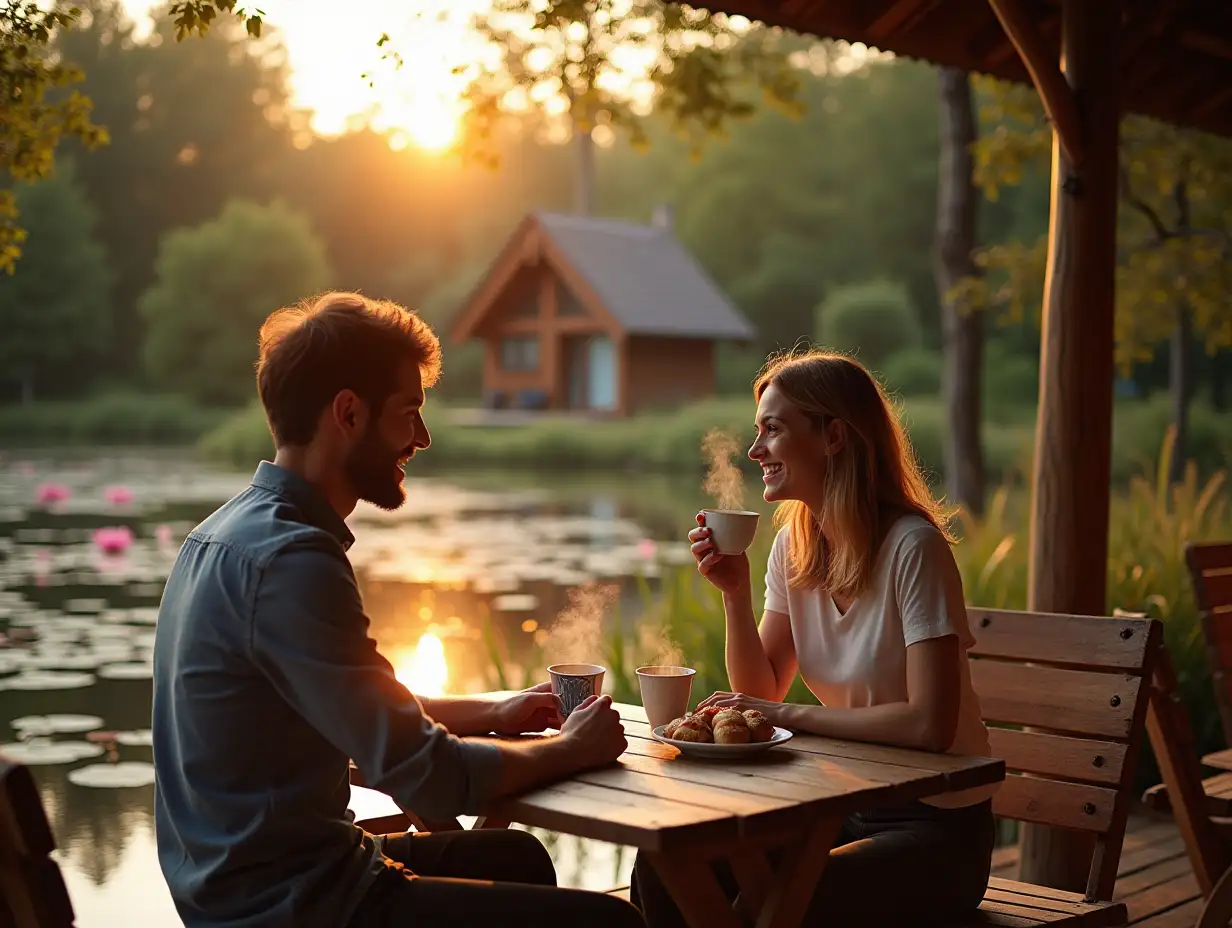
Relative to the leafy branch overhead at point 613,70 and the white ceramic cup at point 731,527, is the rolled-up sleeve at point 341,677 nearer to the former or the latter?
the white ceramic cup at point 731,527

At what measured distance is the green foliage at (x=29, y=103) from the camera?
124 inches

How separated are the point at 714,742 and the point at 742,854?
0.56ft

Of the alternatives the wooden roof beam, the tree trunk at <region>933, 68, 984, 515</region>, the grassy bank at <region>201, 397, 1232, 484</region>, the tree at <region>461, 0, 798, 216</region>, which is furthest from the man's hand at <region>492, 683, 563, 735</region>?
the grassy bank at <region>201, 397, 1232, 484</region>

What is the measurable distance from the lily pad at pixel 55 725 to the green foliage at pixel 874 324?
67.4ft

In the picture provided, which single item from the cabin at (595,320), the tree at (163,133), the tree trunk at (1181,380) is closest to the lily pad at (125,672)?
the tree trunk at (1181,380)

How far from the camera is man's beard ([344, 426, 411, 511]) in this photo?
1.98m

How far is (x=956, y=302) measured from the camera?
26.7ft

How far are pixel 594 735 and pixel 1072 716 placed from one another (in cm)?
124

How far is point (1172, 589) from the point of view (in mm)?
5703

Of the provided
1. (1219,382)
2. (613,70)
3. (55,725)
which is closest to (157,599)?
(55,725)

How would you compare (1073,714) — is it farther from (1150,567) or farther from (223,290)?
(223,290)

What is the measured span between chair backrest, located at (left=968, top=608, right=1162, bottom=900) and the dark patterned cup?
1005mm

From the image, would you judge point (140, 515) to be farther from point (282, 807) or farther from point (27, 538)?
point (282, 807)

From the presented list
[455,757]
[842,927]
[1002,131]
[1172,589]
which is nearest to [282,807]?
[455,757]
